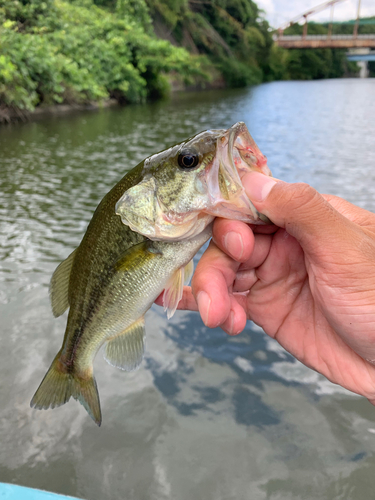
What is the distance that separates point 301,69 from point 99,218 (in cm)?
8205

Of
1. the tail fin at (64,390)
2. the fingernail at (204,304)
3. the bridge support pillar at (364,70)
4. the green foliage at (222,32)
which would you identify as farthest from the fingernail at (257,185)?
the bridge support pillar at (364,70)

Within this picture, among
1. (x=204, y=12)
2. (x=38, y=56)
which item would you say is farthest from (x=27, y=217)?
(x=204, y=12)

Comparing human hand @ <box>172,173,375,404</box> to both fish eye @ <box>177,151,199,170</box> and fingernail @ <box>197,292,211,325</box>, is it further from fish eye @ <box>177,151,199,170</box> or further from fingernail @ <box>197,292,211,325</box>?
fish eye @ <box>177,151,199,170</box>

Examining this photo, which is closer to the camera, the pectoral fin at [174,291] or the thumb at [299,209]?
the thumb at [299,209]

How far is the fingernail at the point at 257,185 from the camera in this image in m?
1.67

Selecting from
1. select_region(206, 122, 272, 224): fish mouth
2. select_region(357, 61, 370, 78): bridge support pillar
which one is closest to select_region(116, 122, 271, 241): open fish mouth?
select_region(206, 122, 272, 224): fish mouth

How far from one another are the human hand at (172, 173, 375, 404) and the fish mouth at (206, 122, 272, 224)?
0.05 m

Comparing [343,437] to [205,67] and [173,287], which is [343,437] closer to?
[173,287]

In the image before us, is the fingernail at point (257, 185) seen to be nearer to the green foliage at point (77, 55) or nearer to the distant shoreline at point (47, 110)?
the green foliage at point (77, 55)

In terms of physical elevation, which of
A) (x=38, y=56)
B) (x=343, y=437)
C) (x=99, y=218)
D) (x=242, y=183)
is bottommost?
(x=343, y=437)

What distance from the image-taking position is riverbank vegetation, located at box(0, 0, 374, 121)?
52.3ft

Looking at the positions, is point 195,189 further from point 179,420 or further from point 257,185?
point 179,420

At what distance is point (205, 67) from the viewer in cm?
3941

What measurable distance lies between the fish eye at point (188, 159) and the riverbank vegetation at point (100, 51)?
1504 centimetres
